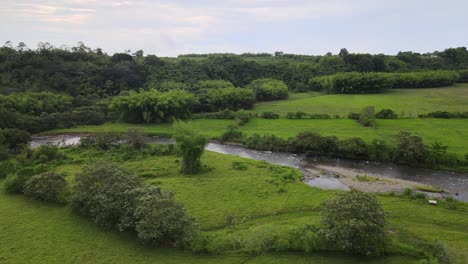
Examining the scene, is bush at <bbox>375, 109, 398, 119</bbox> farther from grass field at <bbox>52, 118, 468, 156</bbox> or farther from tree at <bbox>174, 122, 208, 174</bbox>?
tree at <bbox>174, 122, 208, 174</bbox>

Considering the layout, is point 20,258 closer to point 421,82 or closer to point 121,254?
point 121,254

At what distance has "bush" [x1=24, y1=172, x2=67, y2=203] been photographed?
33.4 m

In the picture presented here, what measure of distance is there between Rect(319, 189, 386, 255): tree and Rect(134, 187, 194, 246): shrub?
9.21 m

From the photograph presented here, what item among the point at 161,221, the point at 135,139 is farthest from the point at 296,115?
the point at 161,221

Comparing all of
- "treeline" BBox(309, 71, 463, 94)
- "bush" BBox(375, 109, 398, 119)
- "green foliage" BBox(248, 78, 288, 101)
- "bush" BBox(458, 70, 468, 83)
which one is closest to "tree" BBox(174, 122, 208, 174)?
"bush" BBox(375, 109, 398, 119)

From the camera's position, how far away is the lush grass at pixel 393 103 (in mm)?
72375

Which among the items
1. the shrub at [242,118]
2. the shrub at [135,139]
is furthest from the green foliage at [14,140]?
the shrub at [242,118]

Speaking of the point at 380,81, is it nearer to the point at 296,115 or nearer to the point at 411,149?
the point at 296,115

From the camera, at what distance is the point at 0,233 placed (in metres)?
28.7

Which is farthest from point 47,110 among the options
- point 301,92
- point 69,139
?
point 301,92

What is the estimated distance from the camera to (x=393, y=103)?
77.1m

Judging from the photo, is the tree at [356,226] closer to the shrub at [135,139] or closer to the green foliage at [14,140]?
the shrub at [135,139]

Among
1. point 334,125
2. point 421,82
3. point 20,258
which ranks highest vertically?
point 421,82

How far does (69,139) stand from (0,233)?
3539 centimetres
